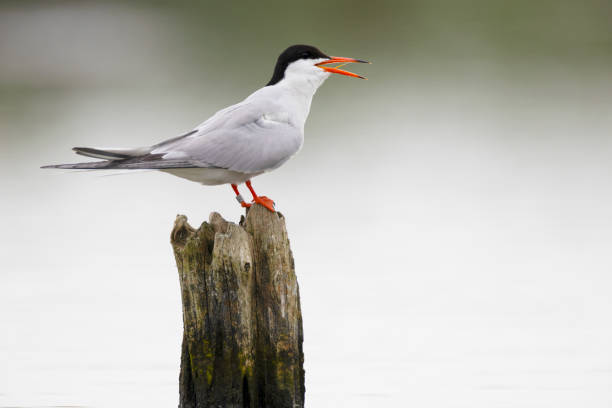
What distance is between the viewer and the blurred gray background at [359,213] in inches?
314

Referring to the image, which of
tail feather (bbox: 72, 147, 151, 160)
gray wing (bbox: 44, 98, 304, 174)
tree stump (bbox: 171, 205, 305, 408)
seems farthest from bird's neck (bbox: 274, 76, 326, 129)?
tree stump (bbox: 171, 205, 305, 408)

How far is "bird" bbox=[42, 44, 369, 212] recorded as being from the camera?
6414mm

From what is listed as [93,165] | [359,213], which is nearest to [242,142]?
[93,165]

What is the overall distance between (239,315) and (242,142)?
1282 mm

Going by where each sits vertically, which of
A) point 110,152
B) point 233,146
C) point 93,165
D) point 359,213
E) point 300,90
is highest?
point 359,213

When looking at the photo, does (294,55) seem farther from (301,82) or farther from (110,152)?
(110,152)

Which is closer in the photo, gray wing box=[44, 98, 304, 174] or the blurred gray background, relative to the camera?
gray wing box=[44, 98, 304, 174]

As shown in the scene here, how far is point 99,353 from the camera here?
848 centimetres

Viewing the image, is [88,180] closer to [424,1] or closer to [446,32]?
[446,32]

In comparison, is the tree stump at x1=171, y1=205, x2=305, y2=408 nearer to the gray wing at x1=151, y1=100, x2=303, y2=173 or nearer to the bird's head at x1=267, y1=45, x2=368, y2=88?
the gray wing at x1=151, y1=100, x2=303, y2=173

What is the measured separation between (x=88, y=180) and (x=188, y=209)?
10.6ft

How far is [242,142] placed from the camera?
6.69 metres

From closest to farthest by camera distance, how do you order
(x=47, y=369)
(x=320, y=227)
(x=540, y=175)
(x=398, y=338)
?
(x=47, y=369), (x=398, y=338), (x=320, y=227), (x=540, y=175)

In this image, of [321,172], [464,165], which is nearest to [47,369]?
[321,172]
